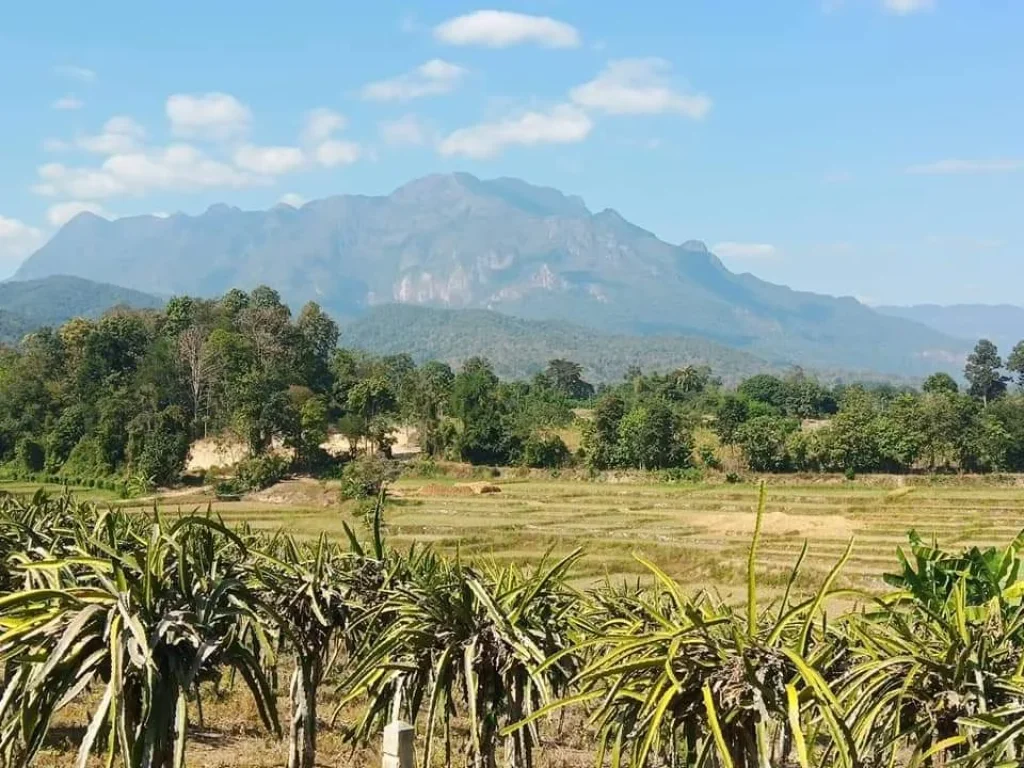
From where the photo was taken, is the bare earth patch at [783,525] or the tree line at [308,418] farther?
the tree line at [308,418]

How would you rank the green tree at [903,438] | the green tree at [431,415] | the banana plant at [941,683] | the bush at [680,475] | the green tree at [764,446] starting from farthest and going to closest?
the green tree at [431,415], the green tree at [764,446], the bush at [680,475], the green tree at [903,438], the banana plant at [941,683]

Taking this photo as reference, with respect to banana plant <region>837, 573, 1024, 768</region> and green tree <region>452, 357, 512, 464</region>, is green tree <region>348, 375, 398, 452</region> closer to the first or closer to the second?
green tree <region>452, 357, 512, 464</region>

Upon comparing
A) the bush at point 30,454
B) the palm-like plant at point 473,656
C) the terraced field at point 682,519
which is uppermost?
the palm-like plant at point 473,656

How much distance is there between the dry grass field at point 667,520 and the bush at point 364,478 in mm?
1482

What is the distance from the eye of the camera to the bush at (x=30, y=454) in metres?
85.3

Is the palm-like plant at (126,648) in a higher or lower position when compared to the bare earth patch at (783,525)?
higher

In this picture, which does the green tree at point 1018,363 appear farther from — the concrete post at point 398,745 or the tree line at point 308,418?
the concrete post at point 398,745

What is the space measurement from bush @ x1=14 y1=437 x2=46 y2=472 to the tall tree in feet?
403

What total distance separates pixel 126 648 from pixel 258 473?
74.1 meters

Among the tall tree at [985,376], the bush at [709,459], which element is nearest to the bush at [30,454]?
the bush at [709,459]

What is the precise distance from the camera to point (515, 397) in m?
119

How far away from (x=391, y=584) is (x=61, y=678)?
6.72 metres

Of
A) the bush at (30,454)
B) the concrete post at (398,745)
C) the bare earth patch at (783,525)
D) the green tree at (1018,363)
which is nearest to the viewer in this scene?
the concrete post at (398,745)

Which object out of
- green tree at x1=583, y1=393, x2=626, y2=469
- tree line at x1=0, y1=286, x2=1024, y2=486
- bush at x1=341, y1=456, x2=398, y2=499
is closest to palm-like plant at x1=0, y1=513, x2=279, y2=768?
bush at x1=341, y1=456, x2=398, y2=499
